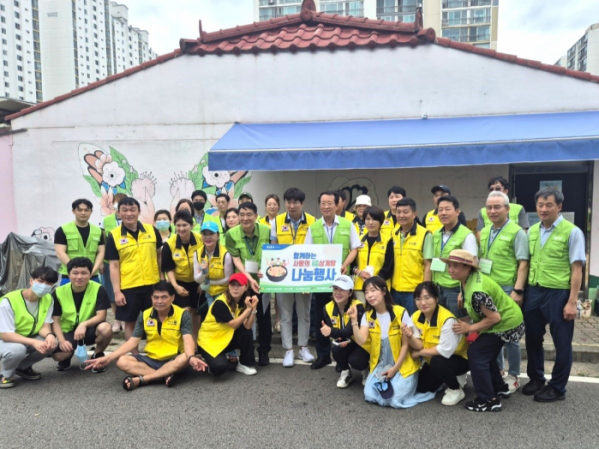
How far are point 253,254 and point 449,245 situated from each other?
Answer: 7.05 feet

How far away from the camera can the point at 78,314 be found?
189 inches

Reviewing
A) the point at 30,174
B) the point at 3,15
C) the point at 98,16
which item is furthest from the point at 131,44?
the point at 30,174

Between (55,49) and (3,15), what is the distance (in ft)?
35.3

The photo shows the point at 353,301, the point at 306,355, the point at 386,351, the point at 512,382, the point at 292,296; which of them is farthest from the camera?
the point at 292,296

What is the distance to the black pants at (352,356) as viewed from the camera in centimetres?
414

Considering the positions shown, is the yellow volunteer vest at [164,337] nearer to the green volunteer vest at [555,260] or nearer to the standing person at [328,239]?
the standing person at [328,239]

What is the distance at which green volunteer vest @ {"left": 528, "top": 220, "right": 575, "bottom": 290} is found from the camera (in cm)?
372

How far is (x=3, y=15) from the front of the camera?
8150 centimetres

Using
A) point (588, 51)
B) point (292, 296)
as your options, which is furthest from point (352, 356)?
point (588, 51)

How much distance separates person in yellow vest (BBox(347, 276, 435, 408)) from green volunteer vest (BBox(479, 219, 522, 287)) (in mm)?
957

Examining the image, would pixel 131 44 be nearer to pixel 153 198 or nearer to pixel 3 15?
pixel 3 15

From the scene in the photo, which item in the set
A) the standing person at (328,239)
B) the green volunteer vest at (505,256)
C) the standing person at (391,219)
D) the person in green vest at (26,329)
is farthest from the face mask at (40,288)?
the green volunteer vest at (505,256)

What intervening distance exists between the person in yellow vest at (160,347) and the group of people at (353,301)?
13mm

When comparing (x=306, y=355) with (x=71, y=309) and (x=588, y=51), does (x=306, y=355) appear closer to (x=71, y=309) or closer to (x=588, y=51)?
(x=71, y=309)
